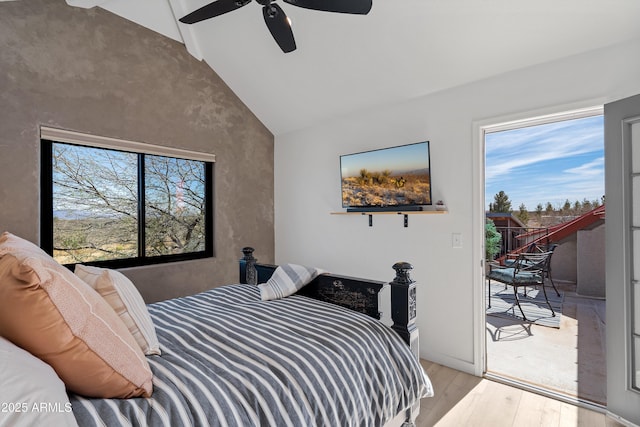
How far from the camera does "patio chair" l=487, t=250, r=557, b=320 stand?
363cm

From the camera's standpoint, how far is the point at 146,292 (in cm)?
300

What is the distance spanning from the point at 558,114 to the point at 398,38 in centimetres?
132

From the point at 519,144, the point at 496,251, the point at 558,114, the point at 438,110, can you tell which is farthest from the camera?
the point at 496,251

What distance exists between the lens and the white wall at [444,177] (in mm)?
2166

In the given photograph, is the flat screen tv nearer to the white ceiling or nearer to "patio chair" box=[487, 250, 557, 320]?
the white ceiling

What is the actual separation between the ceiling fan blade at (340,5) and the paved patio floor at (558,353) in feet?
9.30

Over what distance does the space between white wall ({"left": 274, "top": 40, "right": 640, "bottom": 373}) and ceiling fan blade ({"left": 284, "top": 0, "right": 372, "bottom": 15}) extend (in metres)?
1.39

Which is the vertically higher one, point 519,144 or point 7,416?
point 519,144

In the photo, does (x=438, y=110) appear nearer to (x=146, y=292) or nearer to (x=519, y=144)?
(x=519, y=144)

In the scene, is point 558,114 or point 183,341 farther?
point 558,114

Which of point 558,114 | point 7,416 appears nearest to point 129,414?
point 7,416

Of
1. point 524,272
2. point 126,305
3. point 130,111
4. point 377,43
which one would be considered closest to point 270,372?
point 126,305

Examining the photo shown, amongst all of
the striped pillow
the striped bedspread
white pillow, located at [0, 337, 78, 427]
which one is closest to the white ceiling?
the striped pillow

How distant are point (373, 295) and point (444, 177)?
58.3 inches
